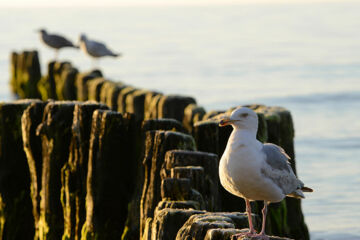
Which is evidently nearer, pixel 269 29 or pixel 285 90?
pixel 285 90

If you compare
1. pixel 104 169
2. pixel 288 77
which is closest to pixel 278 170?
pixel 104 169

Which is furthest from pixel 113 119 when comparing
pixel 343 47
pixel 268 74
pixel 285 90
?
pixel 343 47

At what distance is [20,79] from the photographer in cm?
2456

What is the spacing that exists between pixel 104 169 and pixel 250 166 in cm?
300

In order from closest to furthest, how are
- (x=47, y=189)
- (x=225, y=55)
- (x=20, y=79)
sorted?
(x=47, y=189), (x=20, y=79), (x=225, y=55)

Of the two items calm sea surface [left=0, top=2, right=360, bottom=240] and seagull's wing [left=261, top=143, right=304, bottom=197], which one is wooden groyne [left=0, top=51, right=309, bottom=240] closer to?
seagull's wing [left=261, top=143, right=304, bottom=197]

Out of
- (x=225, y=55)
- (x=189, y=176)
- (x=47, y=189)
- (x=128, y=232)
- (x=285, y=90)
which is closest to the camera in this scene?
(x=189, y=176)

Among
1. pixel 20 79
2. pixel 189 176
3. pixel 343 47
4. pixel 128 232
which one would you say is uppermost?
pixel 343 47

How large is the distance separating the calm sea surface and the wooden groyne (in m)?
4.63

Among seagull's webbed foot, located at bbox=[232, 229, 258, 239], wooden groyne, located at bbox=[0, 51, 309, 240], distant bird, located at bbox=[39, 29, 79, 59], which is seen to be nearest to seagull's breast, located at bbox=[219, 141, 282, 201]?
seagull's webbed foot, located at bbox=[232, 229, 258, 239]

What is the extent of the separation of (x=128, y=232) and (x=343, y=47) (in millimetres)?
37212

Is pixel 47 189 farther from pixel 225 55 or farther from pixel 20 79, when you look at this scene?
pixel 225 55

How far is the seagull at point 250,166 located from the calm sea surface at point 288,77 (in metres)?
6.78

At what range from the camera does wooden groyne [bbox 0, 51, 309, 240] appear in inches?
306
